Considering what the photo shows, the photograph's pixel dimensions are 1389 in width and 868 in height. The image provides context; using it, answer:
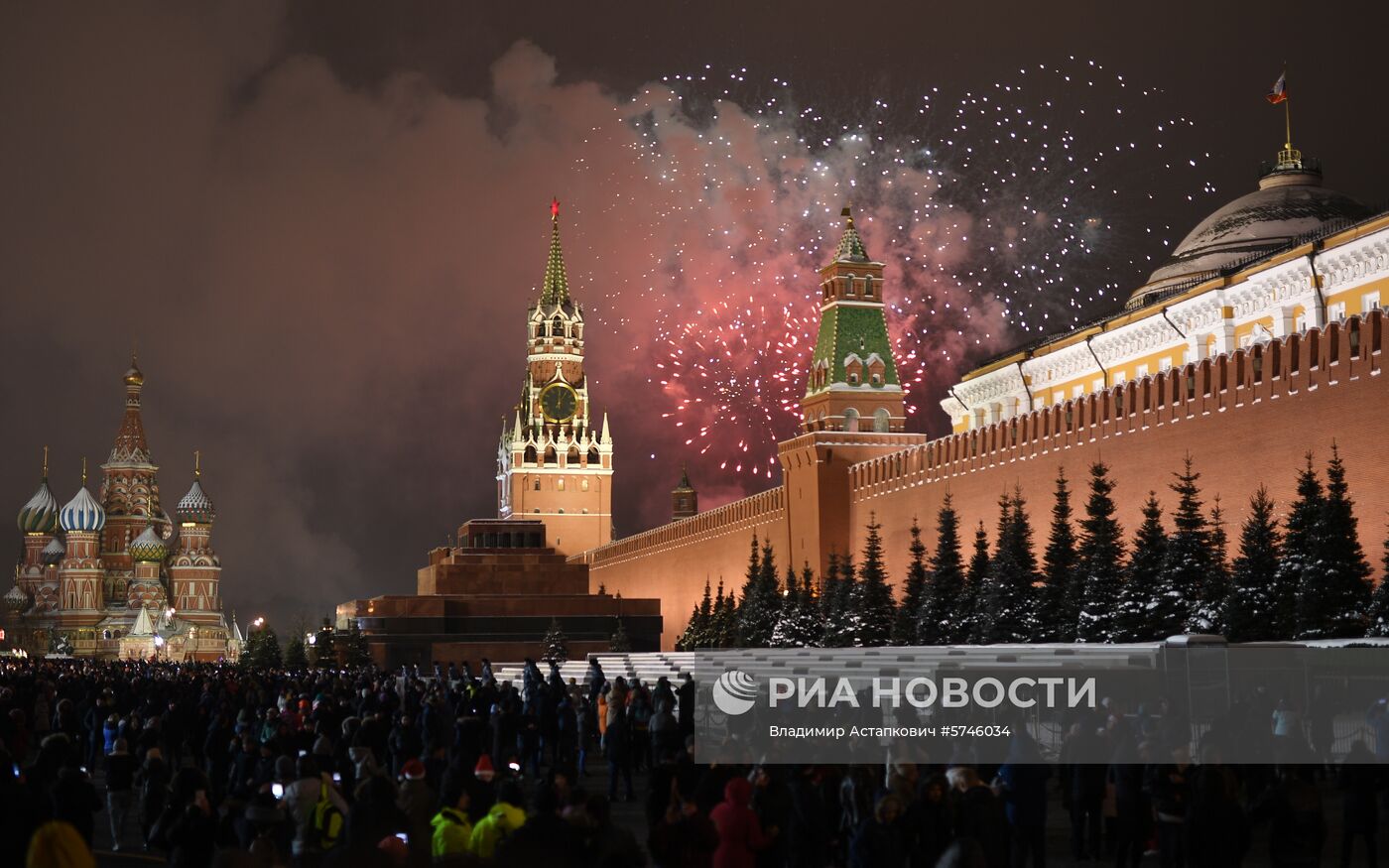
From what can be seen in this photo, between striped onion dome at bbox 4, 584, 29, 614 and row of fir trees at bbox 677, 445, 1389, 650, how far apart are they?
227 ft

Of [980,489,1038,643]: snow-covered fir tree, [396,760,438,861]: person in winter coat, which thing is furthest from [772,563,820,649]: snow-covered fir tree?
[396,760,438,861]: person in winter coat

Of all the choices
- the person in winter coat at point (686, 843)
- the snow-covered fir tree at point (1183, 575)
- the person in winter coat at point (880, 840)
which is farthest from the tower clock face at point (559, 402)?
the person in winter coat at point (686, 843)

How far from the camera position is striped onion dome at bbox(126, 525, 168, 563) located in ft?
299

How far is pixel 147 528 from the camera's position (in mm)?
92312

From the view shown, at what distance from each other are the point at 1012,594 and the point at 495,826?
17491 millimetres

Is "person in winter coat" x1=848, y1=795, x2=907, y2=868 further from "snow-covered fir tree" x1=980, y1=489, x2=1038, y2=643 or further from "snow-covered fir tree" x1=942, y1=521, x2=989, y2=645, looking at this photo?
"snow-covered fir tree" x1=942, y1=521, x2=989, y2=645

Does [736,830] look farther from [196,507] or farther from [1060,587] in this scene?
[196,507]

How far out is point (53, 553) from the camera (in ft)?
314

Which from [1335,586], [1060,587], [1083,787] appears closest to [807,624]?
[1060,587]

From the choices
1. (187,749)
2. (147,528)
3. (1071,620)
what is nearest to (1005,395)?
(1071,620)

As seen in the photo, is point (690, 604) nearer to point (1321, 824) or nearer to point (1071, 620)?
point (1071, 620)

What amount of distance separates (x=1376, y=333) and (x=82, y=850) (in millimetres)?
18320

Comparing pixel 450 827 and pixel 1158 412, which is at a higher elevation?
pixel 1158 412

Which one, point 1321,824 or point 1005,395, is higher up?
point 1005,395
